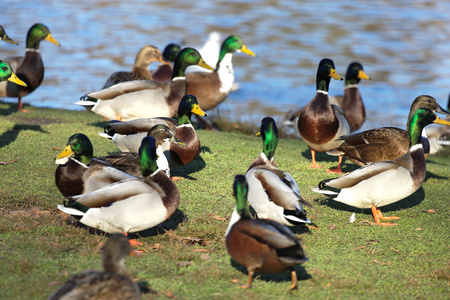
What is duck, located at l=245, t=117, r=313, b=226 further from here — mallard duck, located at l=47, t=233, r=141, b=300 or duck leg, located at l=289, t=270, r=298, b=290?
mallard duck, located at l=47, t=233, r=141, b=300

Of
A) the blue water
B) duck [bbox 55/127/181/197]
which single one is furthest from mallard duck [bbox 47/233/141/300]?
the blue water

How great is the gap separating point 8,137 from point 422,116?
474cm

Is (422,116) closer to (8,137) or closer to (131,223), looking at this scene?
(131,223)

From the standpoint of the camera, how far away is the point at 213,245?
4383mm

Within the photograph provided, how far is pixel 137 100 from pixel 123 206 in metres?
3.42

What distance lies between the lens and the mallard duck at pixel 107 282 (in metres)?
2.94

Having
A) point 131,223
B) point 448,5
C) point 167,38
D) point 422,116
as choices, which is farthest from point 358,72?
point 448,5

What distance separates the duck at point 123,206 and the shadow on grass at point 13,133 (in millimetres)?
2904

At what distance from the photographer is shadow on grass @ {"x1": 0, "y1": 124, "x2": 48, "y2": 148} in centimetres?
681

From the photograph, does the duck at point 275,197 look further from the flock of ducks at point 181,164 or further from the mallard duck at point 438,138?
the mallard duck at point 438,138

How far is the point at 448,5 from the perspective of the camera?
2664cm

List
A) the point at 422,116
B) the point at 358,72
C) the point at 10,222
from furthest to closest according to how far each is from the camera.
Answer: the point at 358,72
the point at 422,116
the point at 10,222

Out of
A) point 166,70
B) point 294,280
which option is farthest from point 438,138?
point 294,280

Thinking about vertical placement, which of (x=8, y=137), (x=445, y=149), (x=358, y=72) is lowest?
(x=445, y=149)
